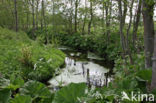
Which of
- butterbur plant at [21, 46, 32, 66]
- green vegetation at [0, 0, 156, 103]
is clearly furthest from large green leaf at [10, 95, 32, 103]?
butterbur plant at [21, 46, 32, 66]

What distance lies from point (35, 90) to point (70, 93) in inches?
28.5

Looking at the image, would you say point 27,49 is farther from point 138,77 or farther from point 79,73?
point 138,77

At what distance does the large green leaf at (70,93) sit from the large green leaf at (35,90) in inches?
16.7

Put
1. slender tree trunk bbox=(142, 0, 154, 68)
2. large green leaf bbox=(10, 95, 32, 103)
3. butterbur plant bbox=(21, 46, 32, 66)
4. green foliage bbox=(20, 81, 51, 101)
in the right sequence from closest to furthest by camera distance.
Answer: large green leaf bbox=(10, 95, 32, 103)
green foliage bbox=(20, 81, 51, 101)
slender tree trunk bbox=(142, 0, 154, 68)
butterbur plant bbox=(21, 46, 32, 66)

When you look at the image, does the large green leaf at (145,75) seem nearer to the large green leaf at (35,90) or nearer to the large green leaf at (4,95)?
the large green leaf at (35,90)

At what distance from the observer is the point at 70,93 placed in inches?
72.2

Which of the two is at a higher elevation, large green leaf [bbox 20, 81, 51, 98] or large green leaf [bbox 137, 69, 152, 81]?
large green leaf [bbox 137, 69, 152, 81]

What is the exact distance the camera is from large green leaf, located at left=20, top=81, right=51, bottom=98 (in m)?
2.23

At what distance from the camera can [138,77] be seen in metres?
2.38

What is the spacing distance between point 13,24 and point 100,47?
13754mm

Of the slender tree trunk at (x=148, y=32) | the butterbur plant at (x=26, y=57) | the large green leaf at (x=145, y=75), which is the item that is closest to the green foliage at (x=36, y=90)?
the large green leaf at (x=145, y=75)

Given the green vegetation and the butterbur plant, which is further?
the butterbur plant

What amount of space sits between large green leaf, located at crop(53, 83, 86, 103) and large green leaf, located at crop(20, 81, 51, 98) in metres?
0.42

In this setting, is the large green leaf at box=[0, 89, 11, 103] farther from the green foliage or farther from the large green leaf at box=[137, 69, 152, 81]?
the large green leaf at box=[137, 69, 152, 81]
